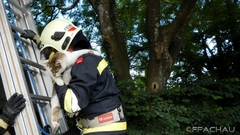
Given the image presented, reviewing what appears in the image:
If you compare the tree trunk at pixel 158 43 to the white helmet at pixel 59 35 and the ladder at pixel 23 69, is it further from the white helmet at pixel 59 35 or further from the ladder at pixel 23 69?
the white helmet at pixel 59 35

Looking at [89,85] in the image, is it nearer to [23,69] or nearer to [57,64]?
[57,64]

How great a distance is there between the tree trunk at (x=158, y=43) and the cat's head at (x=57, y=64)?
2964 mm

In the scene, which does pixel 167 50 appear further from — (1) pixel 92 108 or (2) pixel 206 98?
(1) pixel 92 108

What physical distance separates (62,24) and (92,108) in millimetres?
686

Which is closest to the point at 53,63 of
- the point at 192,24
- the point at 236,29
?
the point at 236,29

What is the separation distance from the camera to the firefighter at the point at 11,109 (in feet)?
6.81

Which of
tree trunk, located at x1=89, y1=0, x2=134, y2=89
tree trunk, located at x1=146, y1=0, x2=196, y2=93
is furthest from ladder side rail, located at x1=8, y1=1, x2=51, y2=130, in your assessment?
tree trunk, located at x1=146, y1=0, x2=196, y2=93

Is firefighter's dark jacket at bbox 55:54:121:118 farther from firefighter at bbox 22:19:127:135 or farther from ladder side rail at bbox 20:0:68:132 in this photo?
ladder side rail at bbox 20:0:68:132

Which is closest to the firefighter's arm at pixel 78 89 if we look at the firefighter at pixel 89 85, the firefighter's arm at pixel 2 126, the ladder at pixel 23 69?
the firefighter at pixel 89 85

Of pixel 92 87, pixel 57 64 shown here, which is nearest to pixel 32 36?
pixel 57 64

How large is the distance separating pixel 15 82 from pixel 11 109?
0.20 meters

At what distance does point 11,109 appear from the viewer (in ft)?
6.82

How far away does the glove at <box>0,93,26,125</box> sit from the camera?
208cm

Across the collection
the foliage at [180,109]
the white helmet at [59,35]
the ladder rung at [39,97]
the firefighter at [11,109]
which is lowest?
the foliage at [180,109]
